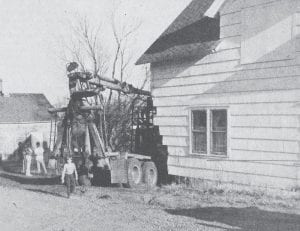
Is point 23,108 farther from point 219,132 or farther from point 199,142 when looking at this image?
point 219,132

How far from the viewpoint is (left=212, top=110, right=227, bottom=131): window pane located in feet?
41.8

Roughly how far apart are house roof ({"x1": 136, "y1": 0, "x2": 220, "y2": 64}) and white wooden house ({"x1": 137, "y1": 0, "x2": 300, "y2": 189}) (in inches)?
1.4

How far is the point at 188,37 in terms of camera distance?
13906 millimetres

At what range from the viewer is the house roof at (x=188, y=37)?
1308cm

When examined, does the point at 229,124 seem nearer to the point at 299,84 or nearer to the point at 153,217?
the point at 299,84

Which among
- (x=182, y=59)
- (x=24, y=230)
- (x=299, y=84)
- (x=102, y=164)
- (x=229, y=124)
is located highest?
(x=182, y=59)

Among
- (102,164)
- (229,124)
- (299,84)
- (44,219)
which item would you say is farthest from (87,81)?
(299,84)

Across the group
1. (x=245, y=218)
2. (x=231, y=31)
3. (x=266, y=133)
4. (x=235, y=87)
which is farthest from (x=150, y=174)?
(x=245, y=218)

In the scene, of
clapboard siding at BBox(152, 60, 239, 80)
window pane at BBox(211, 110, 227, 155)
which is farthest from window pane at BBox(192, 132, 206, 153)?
clapboard siding at BBox(152, 60, 239, 80)

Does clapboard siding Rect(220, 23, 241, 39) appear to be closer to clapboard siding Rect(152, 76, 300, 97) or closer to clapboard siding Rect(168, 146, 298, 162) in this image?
clapboard siding Rect(152, 76, 300, 97)

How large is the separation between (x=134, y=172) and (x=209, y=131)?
366cm

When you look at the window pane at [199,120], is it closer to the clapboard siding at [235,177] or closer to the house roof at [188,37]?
the clapboard siding at [235,177]

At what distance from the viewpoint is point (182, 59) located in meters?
13.8

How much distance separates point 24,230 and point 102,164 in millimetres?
6028
